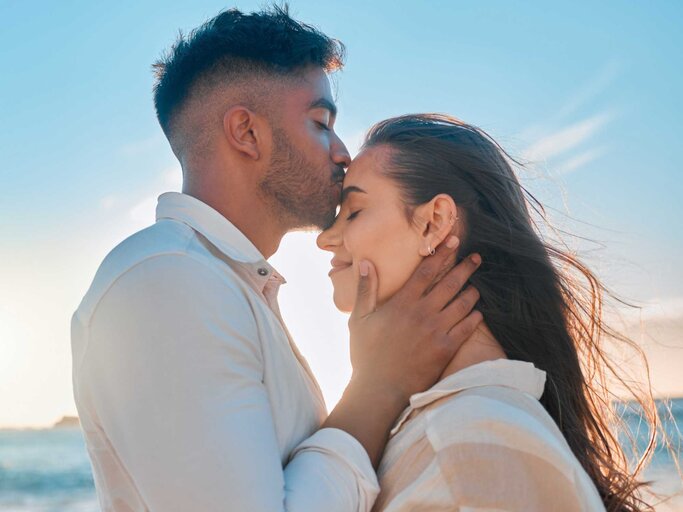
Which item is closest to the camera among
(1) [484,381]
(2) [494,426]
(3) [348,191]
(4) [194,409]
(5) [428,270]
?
(4) [194,409]

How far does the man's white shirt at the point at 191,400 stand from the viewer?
219 cm

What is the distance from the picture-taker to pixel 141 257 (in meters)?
2.46

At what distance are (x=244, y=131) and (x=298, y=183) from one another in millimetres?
317

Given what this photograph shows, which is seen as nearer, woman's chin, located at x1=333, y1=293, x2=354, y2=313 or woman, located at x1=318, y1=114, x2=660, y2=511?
woman, located at x1=318, y1=114, x2=660, y2=511

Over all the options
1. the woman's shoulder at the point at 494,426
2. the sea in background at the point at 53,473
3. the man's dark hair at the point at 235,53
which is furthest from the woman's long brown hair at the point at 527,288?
the sea in background at the point at 53,473

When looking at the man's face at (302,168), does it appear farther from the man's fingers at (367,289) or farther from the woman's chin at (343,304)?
the man's fingers at (367,289)

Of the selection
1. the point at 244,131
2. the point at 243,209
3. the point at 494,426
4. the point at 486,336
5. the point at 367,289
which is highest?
the point at 244,131

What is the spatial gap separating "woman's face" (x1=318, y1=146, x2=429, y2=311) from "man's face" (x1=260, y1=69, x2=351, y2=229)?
12cm

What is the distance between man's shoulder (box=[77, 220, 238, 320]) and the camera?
244 cm

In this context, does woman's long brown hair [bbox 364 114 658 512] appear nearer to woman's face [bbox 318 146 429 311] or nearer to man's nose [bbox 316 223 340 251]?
woman's face [bbox 318 146 429 311]

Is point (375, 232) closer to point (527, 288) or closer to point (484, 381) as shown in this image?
point (527, 288)

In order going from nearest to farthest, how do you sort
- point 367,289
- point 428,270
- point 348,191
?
point 428,270 → point 367,289 → point 348,191

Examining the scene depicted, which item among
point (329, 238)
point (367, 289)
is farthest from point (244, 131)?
point (367, 289)

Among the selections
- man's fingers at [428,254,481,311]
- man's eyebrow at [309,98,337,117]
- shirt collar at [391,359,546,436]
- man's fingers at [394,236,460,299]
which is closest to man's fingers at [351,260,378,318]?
man's fingers at [394,236,460,299]
